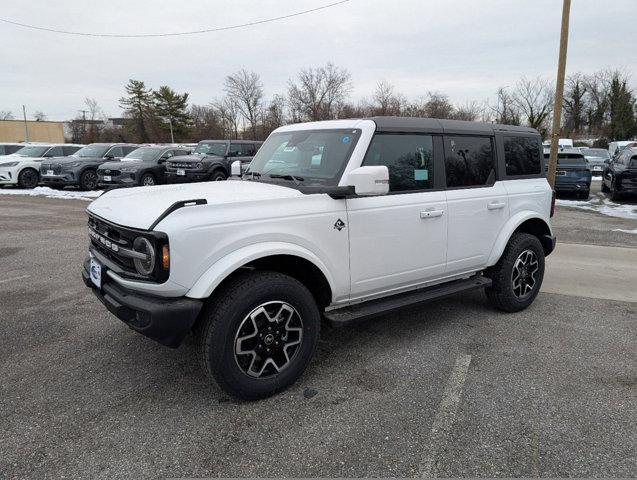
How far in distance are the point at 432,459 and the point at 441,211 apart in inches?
Answer: 81.0

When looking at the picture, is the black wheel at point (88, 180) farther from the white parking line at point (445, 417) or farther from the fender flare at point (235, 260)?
the white parking line at point (445, 417)

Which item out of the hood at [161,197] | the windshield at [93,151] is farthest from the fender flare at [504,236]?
the windshield at [93,151]

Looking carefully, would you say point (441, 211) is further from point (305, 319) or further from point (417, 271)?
point (305, 319)

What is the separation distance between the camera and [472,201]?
4.20 metres

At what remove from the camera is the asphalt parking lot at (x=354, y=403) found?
8.18 feet

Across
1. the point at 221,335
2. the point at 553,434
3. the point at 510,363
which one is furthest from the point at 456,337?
the point at 221,335

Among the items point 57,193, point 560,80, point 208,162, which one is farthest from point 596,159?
point 57,193

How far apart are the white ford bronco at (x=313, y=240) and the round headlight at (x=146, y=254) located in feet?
0.04

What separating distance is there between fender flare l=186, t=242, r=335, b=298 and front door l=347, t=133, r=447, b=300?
0.54 metres

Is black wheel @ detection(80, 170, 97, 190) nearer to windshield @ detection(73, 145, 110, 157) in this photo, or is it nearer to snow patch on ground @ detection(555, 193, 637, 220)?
windshield @ detection(73, 145, 110, 157)

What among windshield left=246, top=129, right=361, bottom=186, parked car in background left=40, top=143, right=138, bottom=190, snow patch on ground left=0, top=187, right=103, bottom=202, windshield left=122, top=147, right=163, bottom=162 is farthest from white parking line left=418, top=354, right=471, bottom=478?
parked car in background left=40, top=143, right=138, bottom=190

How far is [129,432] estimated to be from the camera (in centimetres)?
274

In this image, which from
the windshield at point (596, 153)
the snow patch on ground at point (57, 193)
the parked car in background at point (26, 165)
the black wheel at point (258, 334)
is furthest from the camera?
the windshield at point (596, 153)

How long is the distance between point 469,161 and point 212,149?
1302 cm
